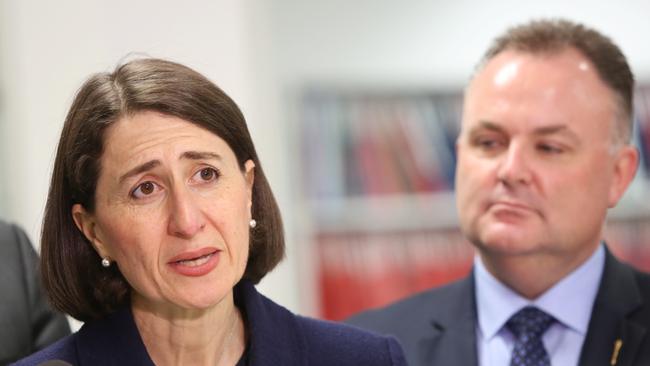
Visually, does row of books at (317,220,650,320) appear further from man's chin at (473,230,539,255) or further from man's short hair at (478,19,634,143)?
man's chin at (473,230,539,255)

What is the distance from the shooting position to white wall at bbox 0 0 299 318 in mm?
4316

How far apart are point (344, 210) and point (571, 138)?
2.25 m

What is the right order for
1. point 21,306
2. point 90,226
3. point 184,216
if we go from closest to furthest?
point 184,216 → point 90,226 → point 21,306

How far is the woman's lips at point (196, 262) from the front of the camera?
1.89m

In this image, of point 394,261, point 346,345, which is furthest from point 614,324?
point 394,261

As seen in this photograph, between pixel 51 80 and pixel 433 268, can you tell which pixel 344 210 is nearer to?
pixel 433 268

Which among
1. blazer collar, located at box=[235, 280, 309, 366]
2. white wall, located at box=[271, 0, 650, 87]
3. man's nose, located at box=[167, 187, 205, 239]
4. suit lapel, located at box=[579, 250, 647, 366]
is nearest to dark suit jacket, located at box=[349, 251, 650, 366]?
suit lapel, located at box=[579, 250, 647, 366]

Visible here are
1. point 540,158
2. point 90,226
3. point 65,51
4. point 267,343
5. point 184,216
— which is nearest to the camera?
point 184,216

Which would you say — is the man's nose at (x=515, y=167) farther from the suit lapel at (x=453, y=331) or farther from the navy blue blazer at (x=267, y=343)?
the navy blue blazer at (x=267, y=343)

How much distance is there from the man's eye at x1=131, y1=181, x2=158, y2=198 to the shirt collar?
1.17 metres

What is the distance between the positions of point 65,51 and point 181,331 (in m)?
2.54

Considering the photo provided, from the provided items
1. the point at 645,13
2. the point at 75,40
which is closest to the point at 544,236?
the point at 75,40

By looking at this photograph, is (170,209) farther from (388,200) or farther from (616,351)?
(388,200)

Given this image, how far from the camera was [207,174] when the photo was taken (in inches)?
76.4
